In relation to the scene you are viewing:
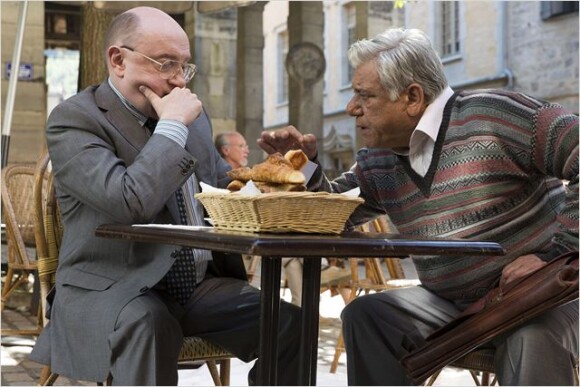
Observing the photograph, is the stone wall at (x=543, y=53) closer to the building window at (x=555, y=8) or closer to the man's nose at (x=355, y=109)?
the building window at (x=555, y=8)

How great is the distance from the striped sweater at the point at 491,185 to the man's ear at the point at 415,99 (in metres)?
0.09

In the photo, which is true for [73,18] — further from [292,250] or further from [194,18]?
[292,250]

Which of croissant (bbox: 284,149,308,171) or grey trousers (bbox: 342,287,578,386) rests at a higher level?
croissant (bbox: 284,149,308,171)

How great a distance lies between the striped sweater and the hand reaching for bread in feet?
2.10

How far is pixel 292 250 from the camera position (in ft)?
7.66

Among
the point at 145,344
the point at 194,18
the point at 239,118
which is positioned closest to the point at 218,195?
the point at 145,344

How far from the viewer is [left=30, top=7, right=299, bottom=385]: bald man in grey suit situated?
3.00m

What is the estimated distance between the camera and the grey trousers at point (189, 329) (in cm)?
294

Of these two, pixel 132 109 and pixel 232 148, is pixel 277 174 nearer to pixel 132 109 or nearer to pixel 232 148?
pixel 132 109

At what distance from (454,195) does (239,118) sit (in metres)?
15.6

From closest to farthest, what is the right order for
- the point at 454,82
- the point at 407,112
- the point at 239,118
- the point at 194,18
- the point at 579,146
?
1. the point at 579,146
2. the point at 407,112
3. the point at 194,18
4. the point at 239,118
5. the point at 454,82

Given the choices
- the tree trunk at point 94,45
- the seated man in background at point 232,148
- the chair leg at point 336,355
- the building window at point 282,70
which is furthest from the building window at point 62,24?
the chair leg at point 336,355

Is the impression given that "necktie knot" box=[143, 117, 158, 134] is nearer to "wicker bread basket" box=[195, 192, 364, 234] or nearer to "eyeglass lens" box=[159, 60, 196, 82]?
"eyeglass lens" box=[159, 60, 196, 82]

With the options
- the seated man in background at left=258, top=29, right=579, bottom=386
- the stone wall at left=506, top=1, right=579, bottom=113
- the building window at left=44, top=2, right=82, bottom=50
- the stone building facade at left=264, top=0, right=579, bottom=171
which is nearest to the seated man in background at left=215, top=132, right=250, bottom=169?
the seated man in background at left=258, top=29, right=579, bottom=386
